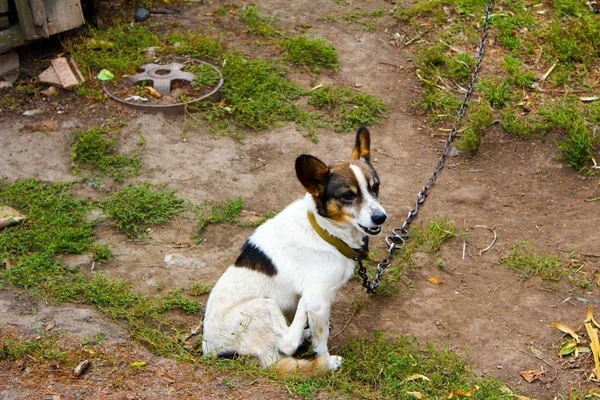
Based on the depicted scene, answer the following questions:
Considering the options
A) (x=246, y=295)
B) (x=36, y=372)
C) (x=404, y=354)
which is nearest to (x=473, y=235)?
(x=404, y=354)

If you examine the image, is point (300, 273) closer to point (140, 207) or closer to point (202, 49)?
point (140, 207)

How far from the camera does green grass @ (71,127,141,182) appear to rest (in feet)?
21.5

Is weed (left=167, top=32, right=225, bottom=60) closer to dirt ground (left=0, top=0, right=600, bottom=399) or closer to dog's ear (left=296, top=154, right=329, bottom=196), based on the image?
dirt ground (left=0, top=0, right=600, bottom=399)

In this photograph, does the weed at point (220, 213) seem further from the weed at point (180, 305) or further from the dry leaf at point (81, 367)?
the dry leaf at point (81, 367)

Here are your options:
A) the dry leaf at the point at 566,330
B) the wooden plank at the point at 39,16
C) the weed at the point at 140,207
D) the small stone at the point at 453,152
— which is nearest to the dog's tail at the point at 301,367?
the dry leaf at the point at 566,330

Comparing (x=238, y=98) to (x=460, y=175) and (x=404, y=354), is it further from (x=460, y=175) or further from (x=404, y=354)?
(x=404, y=354)

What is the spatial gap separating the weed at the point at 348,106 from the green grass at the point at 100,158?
2.16m

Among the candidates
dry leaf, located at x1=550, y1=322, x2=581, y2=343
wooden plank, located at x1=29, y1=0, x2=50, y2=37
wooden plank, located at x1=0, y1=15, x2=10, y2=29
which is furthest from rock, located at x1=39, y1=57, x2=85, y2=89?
dry leaf, located at x1=550, y1=322, x2=581, y2=343

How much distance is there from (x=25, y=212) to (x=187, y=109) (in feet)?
7.13

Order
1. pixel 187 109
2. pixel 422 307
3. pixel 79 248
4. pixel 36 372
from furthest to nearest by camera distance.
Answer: pixel 187 109 < pixel 79 248 < pixel 422 307 < pixel 36 372

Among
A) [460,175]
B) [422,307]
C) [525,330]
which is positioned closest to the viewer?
[525,330]

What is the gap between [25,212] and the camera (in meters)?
5.95

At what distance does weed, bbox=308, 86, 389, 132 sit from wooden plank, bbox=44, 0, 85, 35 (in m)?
3.08

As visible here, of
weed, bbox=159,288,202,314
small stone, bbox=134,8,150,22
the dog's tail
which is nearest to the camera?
the dog's tail
